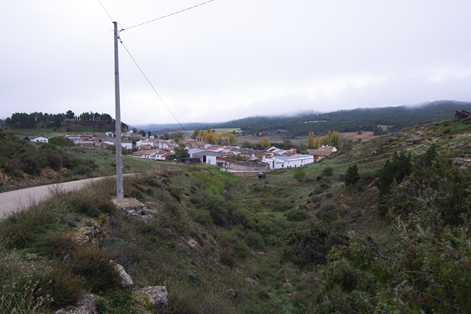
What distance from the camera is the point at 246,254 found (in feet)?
41.9

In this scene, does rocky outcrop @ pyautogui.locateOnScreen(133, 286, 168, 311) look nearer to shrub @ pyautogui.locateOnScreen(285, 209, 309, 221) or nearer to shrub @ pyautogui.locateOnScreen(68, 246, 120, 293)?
shrub @ pyautogui.locateOnScreen(68, 246, 120, 293)

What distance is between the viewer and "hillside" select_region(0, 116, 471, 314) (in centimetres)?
347

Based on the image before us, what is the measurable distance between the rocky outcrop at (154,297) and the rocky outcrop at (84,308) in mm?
1168

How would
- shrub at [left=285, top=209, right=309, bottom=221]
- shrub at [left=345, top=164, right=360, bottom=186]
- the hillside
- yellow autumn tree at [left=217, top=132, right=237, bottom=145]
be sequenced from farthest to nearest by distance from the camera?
1. yellow autumn tree at [left=217, top=132, right=237, bottom=145]
2. shrub at [left=345, top=164, right=360, bottom=186]
3. shrub at [left=285, top=209, right=309, bottom=221]
4. the hillside

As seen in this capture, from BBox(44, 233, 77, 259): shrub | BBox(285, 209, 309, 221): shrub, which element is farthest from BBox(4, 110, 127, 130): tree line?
BBox(44, 233, 77, 259): shrub

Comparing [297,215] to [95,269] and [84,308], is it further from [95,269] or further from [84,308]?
[84,308]

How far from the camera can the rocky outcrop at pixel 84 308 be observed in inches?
144

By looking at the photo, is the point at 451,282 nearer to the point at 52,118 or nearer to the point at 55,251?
the point at 55,251

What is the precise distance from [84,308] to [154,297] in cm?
161

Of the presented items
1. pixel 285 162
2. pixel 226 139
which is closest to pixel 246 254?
pixel 285 162

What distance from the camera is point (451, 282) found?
2.88 metres

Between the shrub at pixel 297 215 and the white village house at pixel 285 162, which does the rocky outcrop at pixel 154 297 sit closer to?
the shrub at pixel 297 215

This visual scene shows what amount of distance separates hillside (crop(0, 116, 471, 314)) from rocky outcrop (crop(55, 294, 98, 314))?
0.11 meters

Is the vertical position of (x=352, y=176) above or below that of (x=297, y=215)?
above
